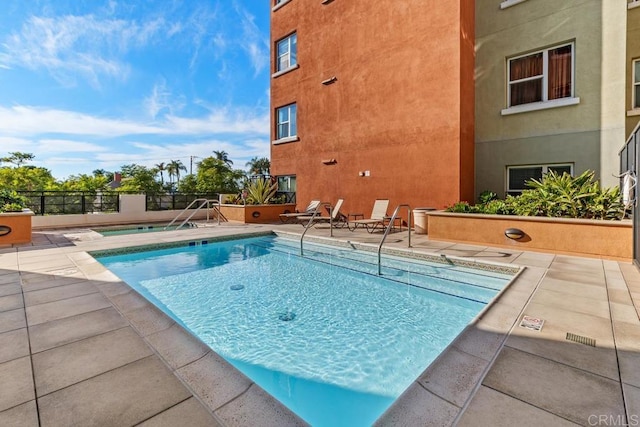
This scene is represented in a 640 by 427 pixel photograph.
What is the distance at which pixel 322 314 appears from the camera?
4.32 m

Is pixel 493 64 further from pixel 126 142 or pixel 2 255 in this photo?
pixel 126 142

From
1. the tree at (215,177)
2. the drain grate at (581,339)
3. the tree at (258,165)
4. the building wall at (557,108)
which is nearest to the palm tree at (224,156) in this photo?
the tree at (258,165)

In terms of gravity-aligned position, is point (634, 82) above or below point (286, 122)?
below

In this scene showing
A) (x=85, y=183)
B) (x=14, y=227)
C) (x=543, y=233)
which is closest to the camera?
(x=543, y=233)

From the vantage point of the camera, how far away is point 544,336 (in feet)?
8.99

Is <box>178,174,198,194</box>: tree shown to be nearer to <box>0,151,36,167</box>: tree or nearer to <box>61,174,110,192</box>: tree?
<box>61,174,110,192</box>: tree

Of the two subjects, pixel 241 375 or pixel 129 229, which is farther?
pixel 129 229

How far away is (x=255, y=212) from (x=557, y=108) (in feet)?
33.6

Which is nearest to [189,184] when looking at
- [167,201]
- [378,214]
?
[167,201]

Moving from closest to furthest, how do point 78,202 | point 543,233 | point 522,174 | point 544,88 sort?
point 543,233, point 544,88, point 522,174, point 78,202

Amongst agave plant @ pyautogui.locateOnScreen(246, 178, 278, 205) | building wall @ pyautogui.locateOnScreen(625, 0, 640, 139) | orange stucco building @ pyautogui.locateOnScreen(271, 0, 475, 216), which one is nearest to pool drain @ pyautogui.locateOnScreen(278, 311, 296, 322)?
orange stucco building @ pyautogui.locateOnScreen(271, 0, 475, 216)

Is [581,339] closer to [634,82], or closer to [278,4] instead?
[634,82]

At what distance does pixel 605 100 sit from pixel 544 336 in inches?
314

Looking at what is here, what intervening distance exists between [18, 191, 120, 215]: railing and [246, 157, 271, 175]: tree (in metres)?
37.9
